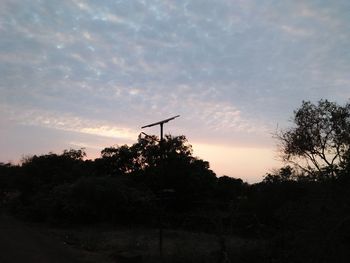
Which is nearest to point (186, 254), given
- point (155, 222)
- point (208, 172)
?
point (155, 222)

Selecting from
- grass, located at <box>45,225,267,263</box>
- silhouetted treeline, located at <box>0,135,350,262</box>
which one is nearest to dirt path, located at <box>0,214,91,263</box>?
grass, located at <box>45,225,267,263</box>

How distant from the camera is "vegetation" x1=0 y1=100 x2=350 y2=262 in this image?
405 inches

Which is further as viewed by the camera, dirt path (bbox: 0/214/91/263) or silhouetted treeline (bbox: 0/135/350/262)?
dirt path (bbox: 0/214/91/263)

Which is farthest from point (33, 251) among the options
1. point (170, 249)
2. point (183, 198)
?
point (183, 198)

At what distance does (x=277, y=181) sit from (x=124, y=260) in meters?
14.9

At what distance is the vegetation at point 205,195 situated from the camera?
10.3m

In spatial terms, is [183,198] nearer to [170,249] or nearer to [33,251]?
[170,249]

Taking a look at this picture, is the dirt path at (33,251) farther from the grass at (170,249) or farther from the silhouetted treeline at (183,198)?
the silhouetted treeline at (183,198)

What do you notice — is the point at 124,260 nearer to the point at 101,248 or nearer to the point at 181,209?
the point at 101,248

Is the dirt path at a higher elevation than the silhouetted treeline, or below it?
below

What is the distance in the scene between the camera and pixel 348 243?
9.12 meters

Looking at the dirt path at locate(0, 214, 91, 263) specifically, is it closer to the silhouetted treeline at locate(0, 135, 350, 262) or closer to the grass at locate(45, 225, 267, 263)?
the grass at locate(45, 225, 267, 263)

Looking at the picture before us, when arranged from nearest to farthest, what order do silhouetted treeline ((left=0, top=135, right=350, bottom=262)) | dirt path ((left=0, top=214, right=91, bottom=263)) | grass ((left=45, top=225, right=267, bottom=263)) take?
silhouetted treeline ((left=0, top=135, right=350, bottom=262)) < grass ((left=45, top=225, right=267, bottom=263)) < dirt path ((left=0, top=214, right=91, bottom=263))

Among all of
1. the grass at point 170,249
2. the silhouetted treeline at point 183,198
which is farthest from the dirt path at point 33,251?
the silhouetted treeline at point 183,198
